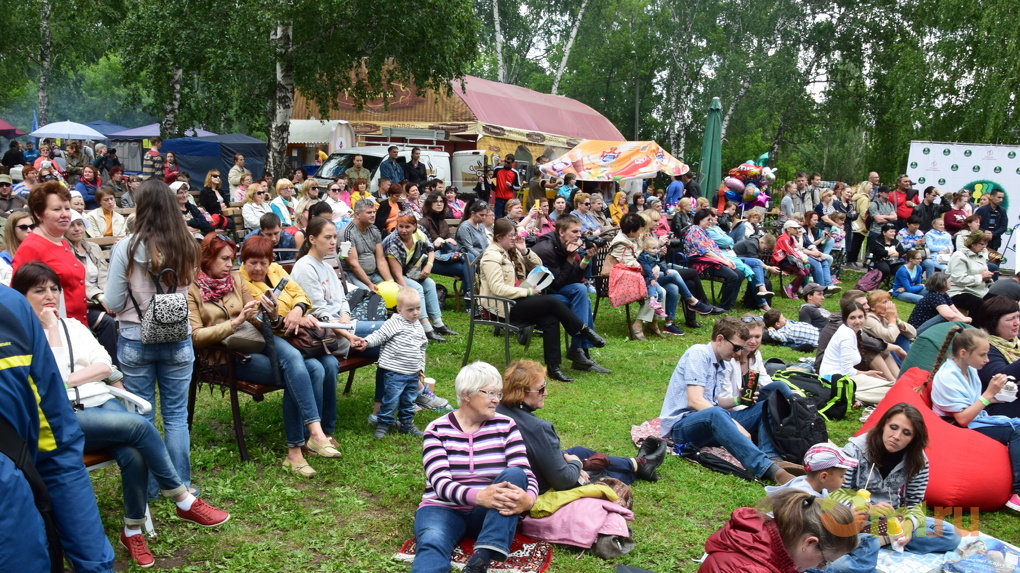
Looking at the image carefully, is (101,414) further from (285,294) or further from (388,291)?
(388,291)

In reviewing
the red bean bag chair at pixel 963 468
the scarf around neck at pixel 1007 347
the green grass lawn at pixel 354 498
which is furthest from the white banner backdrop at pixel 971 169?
the red bean bag chair at pixel 963 468

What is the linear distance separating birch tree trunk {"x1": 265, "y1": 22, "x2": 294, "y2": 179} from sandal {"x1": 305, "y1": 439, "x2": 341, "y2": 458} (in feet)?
39.7

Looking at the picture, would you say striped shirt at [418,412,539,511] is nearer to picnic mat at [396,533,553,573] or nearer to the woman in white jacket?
picnic mat at [396,533,553,573]

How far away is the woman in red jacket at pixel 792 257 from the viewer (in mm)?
11672

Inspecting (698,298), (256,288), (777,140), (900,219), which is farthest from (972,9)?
(256,288)

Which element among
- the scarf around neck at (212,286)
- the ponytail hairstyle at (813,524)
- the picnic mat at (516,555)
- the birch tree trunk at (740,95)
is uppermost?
the birch tree trunk at (740,95)

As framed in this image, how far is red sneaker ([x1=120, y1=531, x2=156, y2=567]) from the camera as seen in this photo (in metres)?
3.54

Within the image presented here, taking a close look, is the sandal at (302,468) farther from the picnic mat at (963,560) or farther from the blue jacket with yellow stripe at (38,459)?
the picnic mat at (963,560)

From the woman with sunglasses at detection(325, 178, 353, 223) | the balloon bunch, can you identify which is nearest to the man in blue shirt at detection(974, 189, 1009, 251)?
the balloon bunch

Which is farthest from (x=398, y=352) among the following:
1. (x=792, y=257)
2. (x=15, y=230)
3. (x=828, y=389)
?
(x=792, y=257)

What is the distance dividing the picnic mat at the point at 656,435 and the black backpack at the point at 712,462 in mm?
35

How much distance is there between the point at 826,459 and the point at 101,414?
3471mm

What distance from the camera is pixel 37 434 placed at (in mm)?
→ 2219

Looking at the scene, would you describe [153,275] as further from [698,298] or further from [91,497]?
[698,298]
